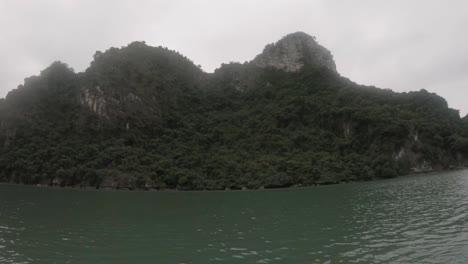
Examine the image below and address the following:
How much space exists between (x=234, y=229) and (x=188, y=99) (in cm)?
10140

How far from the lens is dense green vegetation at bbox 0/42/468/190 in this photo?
255 ft

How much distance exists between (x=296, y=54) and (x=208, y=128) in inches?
1762

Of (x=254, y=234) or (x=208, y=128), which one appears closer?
(x=254, y=234)

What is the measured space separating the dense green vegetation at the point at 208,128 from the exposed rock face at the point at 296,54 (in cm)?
375

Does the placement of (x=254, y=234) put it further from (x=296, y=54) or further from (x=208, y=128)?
(x=296, y=54)

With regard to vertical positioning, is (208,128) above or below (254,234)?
above

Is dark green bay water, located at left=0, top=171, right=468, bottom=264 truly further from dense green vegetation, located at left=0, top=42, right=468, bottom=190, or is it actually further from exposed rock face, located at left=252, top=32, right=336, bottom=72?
exposed rock face, located at left=252, top=32, right=336, bottom=72

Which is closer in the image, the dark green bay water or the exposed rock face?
the dark green bay water

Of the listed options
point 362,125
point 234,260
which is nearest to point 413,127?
point 362,125

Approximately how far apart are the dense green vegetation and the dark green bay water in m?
39.3

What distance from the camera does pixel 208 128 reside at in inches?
4296

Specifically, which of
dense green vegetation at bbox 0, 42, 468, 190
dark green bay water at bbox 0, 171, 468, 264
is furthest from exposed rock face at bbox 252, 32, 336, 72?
dark green bay water at bbox 0, 171, 468, 264

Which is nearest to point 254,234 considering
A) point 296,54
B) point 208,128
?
point 208,128

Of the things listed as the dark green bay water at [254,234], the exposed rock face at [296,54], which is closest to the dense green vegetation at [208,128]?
the exposed rock face at [296,54]
